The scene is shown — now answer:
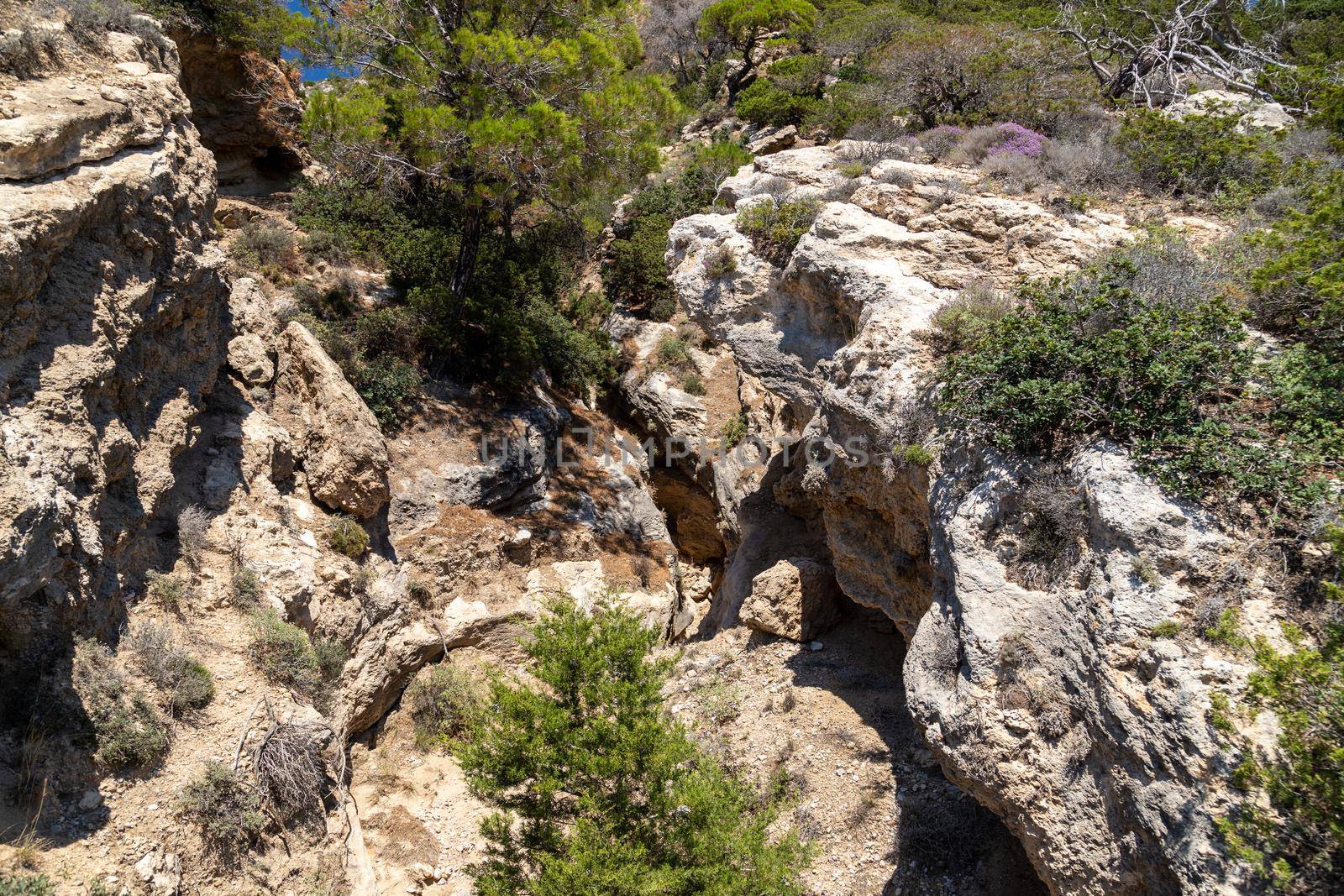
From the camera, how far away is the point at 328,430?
862 centimetres

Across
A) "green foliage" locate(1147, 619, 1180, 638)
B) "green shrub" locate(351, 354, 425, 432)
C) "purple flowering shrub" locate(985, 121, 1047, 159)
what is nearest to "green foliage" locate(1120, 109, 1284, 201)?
"purple flowering shrub" locate(985, 121, 1047, 159)

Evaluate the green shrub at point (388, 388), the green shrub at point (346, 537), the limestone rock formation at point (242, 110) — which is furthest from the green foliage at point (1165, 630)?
the limestone rock formation at point (242, 110)

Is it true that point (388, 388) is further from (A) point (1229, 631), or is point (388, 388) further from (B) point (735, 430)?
(A) point (1229, 631)

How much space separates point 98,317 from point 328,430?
305 cm

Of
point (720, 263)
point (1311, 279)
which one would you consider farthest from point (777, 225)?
point (1311, 279)

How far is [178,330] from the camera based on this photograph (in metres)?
7.21

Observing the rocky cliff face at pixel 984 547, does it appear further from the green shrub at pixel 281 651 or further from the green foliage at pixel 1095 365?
the green shrub at pixel 281 651

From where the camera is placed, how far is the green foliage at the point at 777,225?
33.3 feet

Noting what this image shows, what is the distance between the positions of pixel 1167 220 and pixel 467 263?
34.4 feet

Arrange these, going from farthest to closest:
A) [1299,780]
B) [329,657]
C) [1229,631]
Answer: [329,657] → [1229,631] → [1299,780]

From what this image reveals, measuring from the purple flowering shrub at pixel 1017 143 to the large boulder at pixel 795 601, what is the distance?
6608 mm

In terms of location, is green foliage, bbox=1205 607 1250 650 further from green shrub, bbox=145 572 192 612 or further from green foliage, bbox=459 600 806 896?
green shrub, bbox=145 572 192 612

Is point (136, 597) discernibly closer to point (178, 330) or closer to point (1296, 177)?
point (178, 330)

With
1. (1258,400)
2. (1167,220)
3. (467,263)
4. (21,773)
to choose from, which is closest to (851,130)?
(1167,220)
